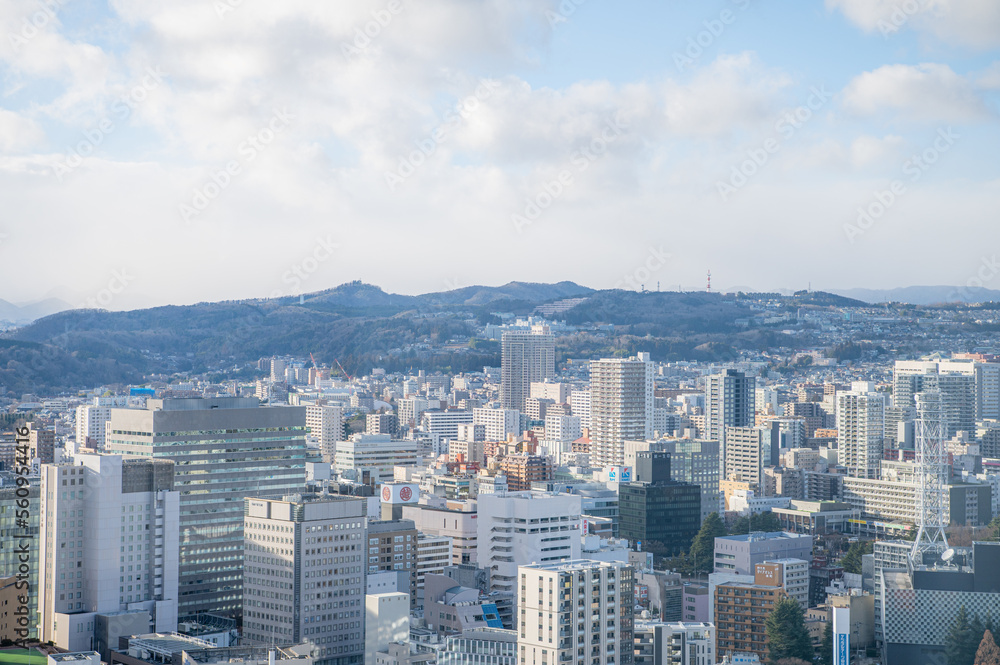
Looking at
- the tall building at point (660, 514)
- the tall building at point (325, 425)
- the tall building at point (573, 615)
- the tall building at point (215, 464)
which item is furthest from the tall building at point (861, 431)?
the tall building at point (573, 615)

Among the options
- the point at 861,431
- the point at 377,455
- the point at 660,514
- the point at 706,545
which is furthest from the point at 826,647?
the point at 861,431

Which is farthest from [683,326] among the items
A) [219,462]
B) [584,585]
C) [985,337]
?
[584,585]

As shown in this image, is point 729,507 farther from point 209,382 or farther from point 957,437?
point 209,382

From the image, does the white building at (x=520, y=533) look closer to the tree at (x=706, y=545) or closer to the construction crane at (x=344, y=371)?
the tree at (x=706, y=545)

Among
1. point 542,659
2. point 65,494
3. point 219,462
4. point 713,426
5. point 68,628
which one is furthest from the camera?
point 713,426

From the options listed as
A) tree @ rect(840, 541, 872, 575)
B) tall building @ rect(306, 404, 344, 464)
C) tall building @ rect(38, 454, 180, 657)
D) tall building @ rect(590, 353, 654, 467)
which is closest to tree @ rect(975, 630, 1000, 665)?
tree @ rect(840, 541, 872, 575)

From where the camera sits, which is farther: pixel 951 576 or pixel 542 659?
pixel 951 576

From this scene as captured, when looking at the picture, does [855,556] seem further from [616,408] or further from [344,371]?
[344,371]
